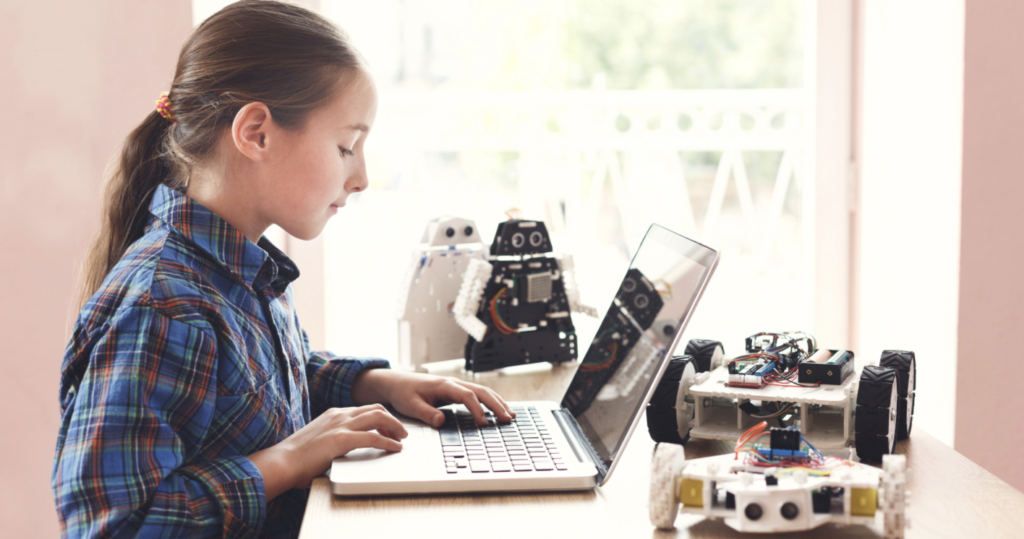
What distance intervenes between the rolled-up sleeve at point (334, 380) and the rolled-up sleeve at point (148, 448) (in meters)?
Result: 0.30

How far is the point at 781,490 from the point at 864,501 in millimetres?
61

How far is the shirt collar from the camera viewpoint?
2.73ft

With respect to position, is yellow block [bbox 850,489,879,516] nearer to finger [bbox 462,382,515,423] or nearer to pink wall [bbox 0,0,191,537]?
finger [bbox 462,382,515,423]

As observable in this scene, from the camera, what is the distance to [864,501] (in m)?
0.58

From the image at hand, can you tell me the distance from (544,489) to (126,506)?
350 millimetres

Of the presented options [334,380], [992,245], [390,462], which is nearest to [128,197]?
[334,380]

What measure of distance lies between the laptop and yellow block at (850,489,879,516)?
0.62 feet

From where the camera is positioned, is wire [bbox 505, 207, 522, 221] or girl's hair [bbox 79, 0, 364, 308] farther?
wire [bbox 505, 207, 522, 221]

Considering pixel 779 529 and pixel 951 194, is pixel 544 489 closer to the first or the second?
pixel 779 529

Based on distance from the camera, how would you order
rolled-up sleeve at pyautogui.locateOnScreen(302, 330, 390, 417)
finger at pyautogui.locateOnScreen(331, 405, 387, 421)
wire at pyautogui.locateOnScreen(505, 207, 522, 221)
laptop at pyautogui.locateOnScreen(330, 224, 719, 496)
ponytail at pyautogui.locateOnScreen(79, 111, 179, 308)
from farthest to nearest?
wire at pyautogui.locateOnScreen(505, 207, 522, 221) → rolled-up sleeve at pyautogui.locateOnScreen(302, 330, 390, 417) → ponytail at pyautogui.locateOnScreen(79, 111, 179, 308) → finger at pyautogui.locateOnScreen(331, 405, 387, 421) → laptop at pyautogui.locateOnScreen(330, 224, 719, 496)

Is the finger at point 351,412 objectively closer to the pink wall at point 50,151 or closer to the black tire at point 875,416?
the black tire at point 875,416

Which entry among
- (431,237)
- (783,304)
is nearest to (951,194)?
(431,237)

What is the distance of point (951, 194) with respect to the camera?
4.61 feet

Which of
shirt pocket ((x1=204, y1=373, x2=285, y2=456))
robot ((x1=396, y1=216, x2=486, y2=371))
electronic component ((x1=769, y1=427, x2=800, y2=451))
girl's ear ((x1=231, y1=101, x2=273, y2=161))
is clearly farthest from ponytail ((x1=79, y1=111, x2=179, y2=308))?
electronic component ((x1=769, y1=427, x2=800, y2=451))
